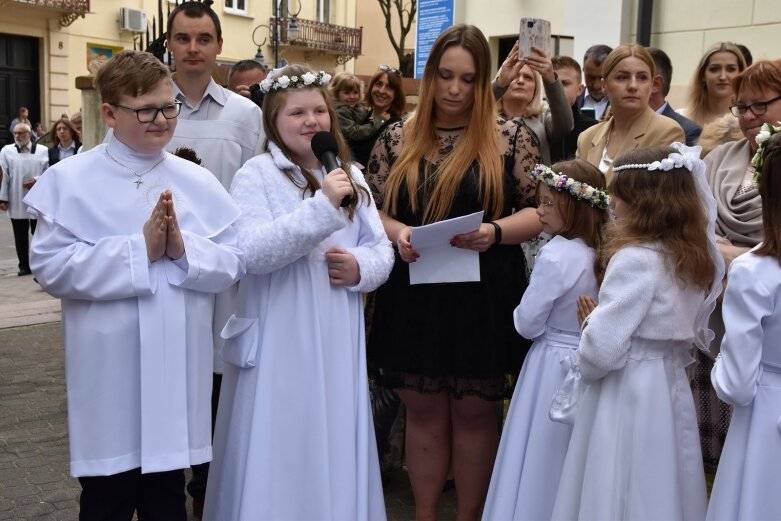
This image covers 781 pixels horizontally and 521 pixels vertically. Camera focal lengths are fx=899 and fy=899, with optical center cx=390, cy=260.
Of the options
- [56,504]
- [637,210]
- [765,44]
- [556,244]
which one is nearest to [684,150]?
[637,210]

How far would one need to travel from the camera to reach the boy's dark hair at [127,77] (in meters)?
3.20

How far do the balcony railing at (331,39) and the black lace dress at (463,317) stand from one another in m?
29.9

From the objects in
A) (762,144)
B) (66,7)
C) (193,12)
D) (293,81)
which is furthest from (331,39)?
(762,144)

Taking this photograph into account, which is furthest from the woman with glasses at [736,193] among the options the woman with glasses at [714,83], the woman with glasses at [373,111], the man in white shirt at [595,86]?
the woman with glasses at [373,111]

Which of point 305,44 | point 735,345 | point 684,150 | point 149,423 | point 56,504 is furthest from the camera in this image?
point 305,44

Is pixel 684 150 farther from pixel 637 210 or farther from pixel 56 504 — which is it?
pixel 56 504

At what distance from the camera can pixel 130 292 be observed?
3072 millimetres

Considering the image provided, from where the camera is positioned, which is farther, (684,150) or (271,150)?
(271,150)

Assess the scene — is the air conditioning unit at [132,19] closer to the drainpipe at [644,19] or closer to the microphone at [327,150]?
the drainpipe at [644,19]

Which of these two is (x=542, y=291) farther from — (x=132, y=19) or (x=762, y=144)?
(x=132, y=19)

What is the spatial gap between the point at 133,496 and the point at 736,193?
266 centimetres

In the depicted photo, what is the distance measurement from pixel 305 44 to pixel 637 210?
3171 cm

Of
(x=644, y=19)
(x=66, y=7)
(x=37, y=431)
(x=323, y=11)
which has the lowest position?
(x=37, y=431)

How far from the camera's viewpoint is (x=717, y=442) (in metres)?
3.86
